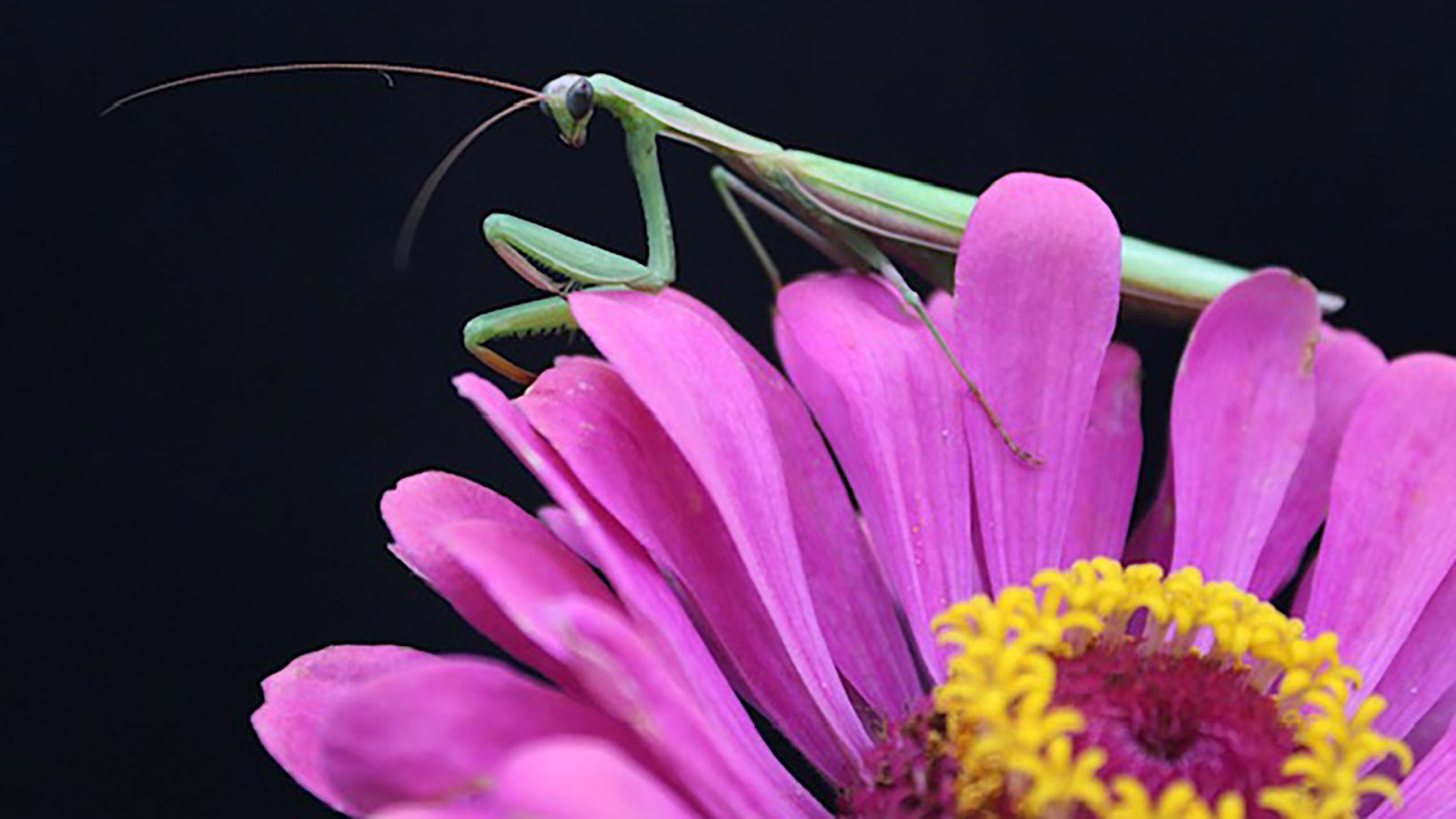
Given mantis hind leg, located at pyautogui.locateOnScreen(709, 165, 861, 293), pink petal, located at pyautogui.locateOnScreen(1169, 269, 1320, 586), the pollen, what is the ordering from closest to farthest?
the pollen → pink petal, located at pyautogui.locateOnScreen(1169, 269, 1320, 586) → mantis hind leg, located at pyautogui.locateOnScreen(709, 165, 861, 293)

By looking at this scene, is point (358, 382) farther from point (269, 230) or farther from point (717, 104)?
point (717, 104)

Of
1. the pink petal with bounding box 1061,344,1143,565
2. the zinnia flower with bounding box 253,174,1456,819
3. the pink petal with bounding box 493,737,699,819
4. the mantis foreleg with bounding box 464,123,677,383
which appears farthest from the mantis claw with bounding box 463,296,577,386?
the pink petal with bounding box 493,737,699,819

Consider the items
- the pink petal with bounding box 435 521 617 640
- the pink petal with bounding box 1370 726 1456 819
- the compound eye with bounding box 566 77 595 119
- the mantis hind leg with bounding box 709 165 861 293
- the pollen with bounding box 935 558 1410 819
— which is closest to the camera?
the pink petal with bounding box 435 521 617 640

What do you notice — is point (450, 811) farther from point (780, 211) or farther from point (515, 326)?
point (780, 211)

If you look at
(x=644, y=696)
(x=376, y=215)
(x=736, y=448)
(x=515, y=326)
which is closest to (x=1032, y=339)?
(x=736, y=448)

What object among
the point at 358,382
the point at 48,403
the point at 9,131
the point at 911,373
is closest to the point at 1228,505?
the point at 911,373

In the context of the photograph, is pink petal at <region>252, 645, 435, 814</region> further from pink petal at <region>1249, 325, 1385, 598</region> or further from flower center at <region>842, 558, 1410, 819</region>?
pink petal at <region>1249, 325, 1385, 598</region>

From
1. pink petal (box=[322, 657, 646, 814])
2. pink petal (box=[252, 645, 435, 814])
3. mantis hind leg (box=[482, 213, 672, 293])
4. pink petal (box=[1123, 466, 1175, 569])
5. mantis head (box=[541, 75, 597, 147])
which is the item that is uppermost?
mantis head (box=[541, 75, 597, 147])
